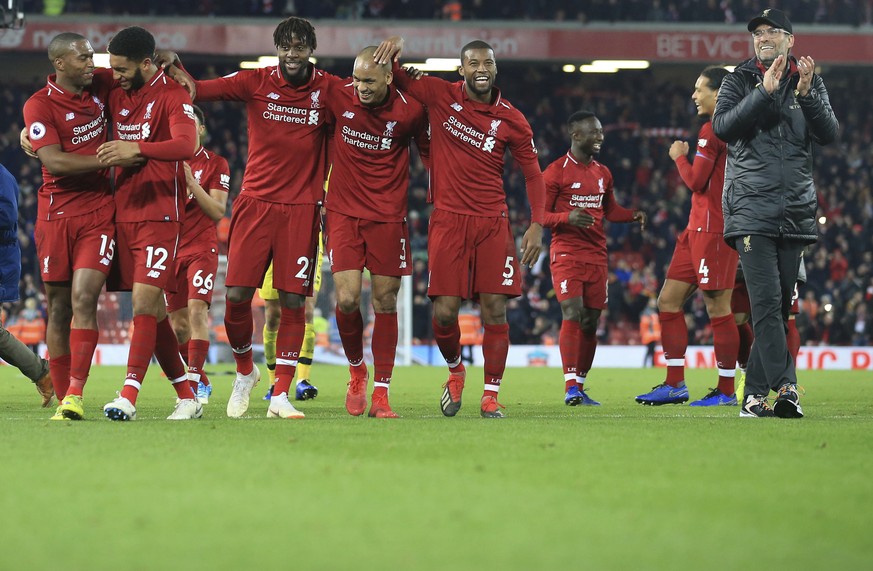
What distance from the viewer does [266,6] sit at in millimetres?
29641

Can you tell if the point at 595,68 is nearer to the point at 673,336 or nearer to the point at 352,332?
the point at 673,336

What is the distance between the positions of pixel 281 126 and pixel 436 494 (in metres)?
3.97

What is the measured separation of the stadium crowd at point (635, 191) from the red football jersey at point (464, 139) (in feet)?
50.7

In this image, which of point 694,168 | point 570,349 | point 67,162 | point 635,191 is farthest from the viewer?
point 635,191

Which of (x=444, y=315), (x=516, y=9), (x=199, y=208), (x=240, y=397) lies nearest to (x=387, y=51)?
(x=444, y=315)

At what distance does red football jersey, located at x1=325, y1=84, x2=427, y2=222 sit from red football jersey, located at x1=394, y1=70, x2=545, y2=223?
0.14 metres

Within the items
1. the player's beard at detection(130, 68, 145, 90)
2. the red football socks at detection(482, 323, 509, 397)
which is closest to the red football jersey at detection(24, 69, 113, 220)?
the player's beard at detection(130, 68, 145, 90)

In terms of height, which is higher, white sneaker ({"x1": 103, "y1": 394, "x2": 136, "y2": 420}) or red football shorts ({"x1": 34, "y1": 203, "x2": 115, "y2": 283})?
red football shorts ({"x1": 34, "y1": 203, "x2": 115, "y2": 283})

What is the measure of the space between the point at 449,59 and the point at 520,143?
22187 mm

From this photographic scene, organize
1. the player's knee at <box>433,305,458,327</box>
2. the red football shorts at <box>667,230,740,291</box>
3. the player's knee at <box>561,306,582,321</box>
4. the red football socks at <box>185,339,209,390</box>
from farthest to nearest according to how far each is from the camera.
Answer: the player's knee at <box>561,306,582,321</box> → the red football shorts at <box>667,230,740,291</box> → the red football socks at <box>185,339,209,390</box> → the player's knee at <box>433,305,458,327</box>

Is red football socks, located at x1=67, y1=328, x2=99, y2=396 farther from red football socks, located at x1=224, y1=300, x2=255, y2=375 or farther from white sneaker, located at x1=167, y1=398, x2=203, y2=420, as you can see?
red football socks, located at x1=224, y1=300, x2=255, y2=375

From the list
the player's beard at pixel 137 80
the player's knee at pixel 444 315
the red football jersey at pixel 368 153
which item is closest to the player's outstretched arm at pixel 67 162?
the player's beard at pixel 137 80

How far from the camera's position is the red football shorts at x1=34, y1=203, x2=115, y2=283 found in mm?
7039

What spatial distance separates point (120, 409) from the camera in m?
6.77
